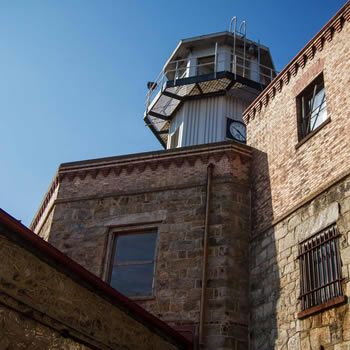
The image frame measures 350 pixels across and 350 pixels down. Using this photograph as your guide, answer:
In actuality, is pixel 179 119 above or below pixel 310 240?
above

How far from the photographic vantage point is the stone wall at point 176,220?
10750 millimetres

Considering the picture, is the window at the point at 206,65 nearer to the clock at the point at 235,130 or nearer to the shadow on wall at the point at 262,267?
the clock at the point at 235,130

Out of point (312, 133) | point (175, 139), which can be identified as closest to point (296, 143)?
point (312, 133)

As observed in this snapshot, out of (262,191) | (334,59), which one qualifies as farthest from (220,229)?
(334,59)

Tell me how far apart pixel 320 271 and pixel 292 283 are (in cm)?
74

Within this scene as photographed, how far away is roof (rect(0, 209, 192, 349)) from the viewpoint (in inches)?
276

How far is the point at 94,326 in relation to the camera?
26.4ft

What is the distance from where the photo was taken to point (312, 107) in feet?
37.0

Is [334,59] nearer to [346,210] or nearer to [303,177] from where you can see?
[303,177]

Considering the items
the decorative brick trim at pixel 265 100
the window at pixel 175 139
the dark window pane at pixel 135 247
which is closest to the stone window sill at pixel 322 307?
the dark window pane at pixel 135 247

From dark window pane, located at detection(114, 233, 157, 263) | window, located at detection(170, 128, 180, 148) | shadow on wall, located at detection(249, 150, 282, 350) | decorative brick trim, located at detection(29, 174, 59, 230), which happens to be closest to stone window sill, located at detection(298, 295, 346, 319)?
shadow on wall, located at detection(249, 150, 282, 350)

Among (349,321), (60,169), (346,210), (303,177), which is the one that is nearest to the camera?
(349,321)

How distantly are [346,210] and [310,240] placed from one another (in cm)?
106

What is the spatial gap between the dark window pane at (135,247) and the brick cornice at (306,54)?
4.11 metres
